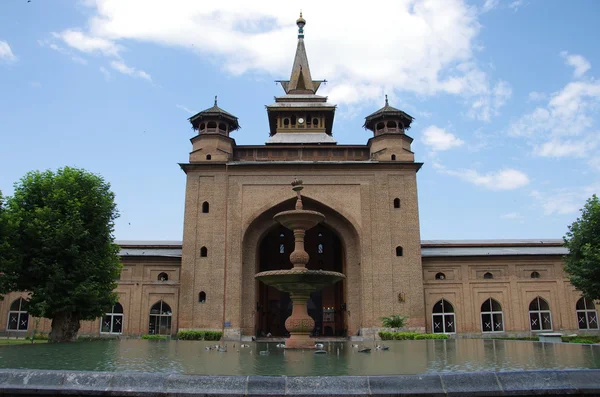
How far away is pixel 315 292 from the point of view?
43562 mm

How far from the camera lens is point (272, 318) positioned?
42.3 metres

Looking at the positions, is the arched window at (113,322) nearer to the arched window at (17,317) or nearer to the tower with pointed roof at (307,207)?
the arched window at (17,317)

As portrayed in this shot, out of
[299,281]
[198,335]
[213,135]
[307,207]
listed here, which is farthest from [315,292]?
[299,281]

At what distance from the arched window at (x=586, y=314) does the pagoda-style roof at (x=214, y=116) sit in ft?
95.8

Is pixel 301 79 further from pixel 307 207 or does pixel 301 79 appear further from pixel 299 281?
pixel 299 281

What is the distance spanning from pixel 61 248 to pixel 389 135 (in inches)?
912

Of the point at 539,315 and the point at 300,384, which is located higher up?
the point at 539,315

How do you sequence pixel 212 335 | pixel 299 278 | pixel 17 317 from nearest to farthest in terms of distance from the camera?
1. pixel 299 278
2. pixel 212 335
3. pixel 17 317

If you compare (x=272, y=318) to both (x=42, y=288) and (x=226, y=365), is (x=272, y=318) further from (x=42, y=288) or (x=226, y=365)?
(x=226, y=365)

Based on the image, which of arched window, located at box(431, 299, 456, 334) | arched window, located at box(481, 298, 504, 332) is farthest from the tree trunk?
arched window, located at box(481, 298, 504, 332)

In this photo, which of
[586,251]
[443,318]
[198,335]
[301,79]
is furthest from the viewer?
[301,79]

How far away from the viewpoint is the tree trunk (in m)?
23.1

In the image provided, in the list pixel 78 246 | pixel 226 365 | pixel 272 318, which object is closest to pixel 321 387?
pixel 226 365

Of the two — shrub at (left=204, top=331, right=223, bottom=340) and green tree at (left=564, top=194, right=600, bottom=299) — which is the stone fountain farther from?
green tree at (left=564, top=194, right=600, bottom=299)
